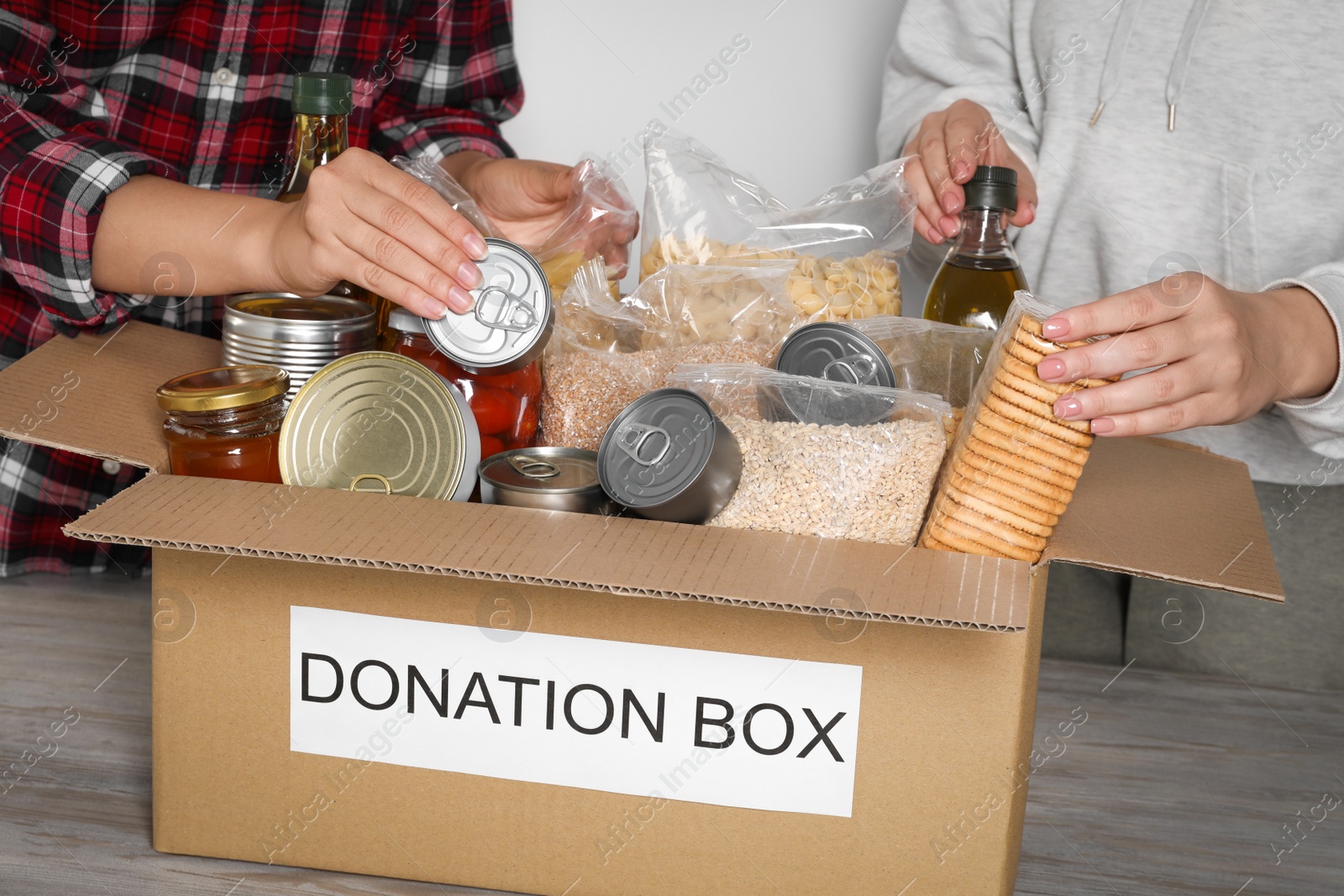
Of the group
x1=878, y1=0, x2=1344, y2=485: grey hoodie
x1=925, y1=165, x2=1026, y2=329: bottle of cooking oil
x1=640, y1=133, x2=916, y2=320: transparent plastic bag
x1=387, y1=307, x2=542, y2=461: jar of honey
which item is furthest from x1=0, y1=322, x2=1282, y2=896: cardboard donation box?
x1=878, y1=0, x2=1344, y2=485: grey hoodie

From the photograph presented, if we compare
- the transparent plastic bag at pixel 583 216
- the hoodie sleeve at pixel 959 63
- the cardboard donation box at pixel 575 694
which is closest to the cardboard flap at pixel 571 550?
the cardboard donation box at pixel 575 694

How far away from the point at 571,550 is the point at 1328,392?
0.80 meters

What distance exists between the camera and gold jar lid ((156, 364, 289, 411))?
79cm

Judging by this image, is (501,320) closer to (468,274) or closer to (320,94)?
(468,274)

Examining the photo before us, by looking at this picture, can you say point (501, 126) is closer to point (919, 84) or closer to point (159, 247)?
point (919, 84)

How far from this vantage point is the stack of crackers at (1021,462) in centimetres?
74

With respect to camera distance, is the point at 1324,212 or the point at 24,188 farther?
the point at 1324,212

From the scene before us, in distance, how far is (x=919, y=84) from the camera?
1.52 metres

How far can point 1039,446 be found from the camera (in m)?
0.74

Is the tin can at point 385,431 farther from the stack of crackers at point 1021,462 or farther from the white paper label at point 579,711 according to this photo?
the stack of crackers at point 1021,462

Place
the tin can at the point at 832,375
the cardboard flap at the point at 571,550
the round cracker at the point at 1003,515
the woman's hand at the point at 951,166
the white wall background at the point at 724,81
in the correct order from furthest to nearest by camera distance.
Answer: the white wall background at the point at 724,81 < the woman's hand at the point at 951,166 < the tin can at the point at 832,375 < the round cracker at the point at 1003,515 < the cardboard flap at the point at 571,550

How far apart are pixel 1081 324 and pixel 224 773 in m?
0.71

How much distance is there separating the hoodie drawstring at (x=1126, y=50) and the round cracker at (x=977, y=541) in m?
0.88

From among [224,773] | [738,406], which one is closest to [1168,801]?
[738,406]
